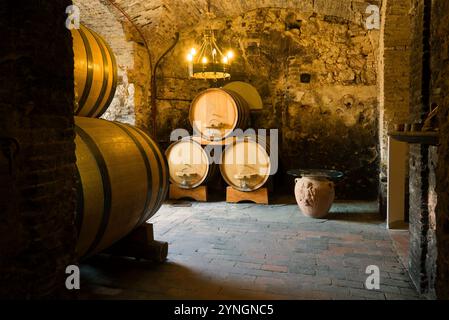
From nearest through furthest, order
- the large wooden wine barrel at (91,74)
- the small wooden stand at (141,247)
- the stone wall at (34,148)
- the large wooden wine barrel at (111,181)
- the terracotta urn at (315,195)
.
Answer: the stone wall at (34,148) < the large wooden wine barrel at (111,181) < the large wooden wine barrel at (91,74) < the small wooden stand at (141,247) < the terracotta urn at (315,195)

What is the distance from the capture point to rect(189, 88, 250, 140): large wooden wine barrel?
5.41m

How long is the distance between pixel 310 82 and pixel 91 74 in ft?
13.5

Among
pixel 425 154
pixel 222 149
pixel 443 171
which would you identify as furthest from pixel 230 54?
pixel 443 171

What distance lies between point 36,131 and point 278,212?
12.1 feet

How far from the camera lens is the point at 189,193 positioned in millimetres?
5539

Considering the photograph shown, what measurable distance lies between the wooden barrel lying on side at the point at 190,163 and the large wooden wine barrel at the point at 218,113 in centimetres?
31

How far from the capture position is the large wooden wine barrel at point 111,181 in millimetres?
2096

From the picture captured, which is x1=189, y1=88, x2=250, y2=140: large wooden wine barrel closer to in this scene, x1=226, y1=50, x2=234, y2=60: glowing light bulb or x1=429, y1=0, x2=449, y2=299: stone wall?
x1=226, y1=50, x2=234, y2=60: glowing light bulb

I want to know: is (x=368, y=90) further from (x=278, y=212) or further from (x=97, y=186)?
(x=97, y=186)

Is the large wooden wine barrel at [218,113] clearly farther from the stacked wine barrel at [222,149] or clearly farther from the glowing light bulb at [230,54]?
the glowing light bulb at [230,54]

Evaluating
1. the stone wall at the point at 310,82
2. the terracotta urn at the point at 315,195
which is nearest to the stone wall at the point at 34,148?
the terracotta urn at the point at 315,195

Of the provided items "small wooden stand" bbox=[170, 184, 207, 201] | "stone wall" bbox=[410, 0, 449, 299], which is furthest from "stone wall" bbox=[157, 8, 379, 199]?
"stone wall" bbox=[410, 0, 449, 299]

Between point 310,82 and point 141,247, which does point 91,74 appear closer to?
point 141,247

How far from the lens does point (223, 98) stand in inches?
215
